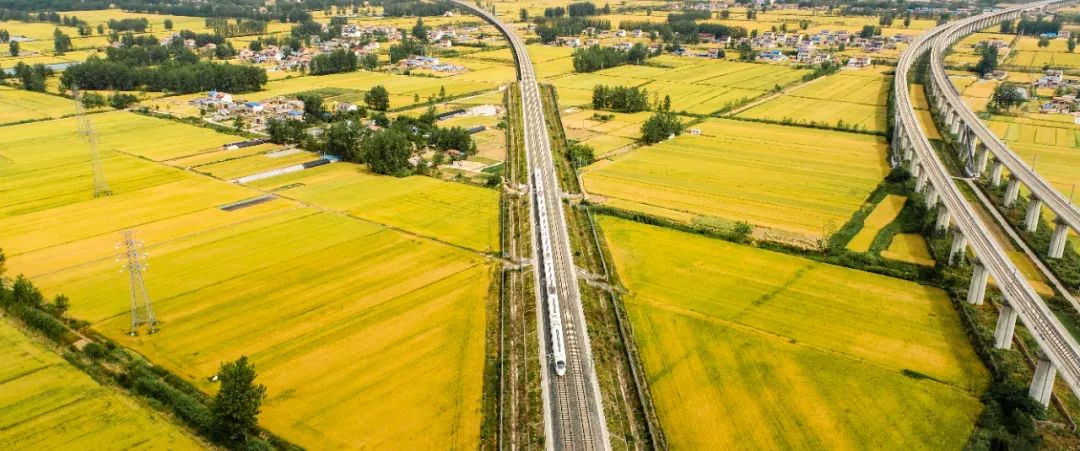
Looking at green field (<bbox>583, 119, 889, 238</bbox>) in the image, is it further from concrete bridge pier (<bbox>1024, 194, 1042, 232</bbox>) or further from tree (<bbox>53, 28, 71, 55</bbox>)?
tree (<bbox>53, 28, 71, 55</bbox>)

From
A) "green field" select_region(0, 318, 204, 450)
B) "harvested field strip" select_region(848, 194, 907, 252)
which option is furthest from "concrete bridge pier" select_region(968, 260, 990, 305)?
"green field" select_region(0, 318, 204, 450)

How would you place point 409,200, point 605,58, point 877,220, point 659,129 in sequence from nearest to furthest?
point 877,220
point 409,200
point 659,129
point 605,58

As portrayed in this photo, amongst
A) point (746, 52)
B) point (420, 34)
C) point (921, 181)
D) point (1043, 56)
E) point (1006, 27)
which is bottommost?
point (921, 181)

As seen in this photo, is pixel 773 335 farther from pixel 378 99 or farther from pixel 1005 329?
pixel 378 99

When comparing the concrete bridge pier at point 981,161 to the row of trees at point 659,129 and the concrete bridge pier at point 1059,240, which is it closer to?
the concrete bridge pier at point 1059,240

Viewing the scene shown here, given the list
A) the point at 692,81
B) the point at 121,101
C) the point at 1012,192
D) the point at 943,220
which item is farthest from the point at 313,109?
the point at 1012,192

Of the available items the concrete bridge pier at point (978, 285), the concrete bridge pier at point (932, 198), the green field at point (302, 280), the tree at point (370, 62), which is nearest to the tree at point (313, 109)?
the green field at point (302, 280)
